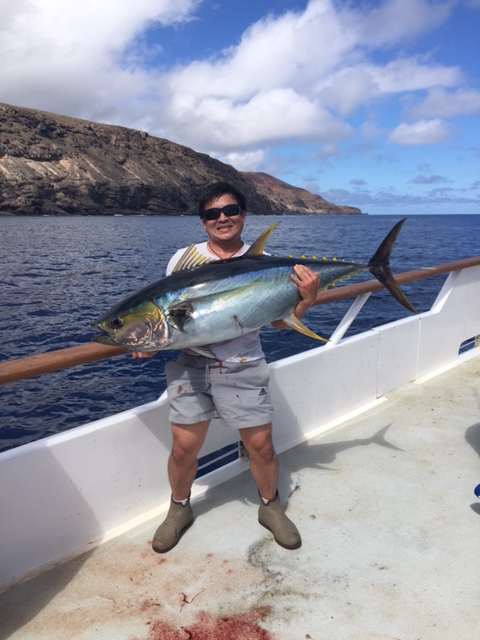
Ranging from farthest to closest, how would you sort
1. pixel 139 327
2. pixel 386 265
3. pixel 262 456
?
pixel 386 265
pixel 262 456
pixel 139 327

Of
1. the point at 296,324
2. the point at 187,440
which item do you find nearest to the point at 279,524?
the point at 187,440

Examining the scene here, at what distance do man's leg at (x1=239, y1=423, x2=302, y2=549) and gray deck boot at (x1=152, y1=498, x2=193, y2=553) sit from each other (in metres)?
0.42

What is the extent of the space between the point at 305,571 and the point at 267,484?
18.8 inches

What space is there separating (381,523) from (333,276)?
4.80 ft

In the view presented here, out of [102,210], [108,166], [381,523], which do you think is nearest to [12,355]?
[381,523]

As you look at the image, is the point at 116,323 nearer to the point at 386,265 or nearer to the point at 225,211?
the point at 225,211

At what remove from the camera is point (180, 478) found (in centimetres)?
265

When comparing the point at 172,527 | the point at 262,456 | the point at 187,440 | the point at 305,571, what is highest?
the point at 187,440

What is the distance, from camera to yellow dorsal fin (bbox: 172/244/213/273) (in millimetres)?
2300

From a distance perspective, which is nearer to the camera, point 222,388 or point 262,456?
point 222,388

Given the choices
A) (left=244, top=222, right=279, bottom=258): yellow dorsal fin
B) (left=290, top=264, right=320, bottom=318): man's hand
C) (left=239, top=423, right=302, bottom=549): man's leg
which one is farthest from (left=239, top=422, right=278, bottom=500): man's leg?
(left=244, top=222, right=279, bottom=258): yellow dorsal fin

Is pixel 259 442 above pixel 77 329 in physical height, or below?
above

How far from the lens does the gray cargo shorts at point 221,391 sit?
250cm

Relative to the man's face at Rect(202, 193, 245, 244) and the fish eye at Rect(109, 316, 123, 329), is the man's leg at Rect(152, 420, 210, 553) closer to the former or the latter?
the fish eye at Rect(109, 316, 123, 329)
